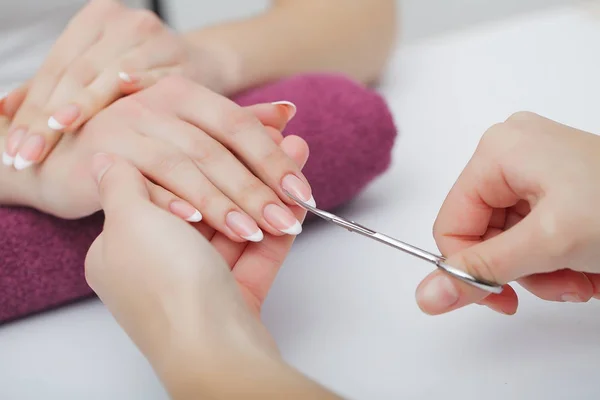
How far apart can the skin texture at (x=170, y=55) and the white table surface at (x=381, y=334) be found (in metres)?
0.19

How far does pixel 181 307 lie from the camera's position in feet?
1.34

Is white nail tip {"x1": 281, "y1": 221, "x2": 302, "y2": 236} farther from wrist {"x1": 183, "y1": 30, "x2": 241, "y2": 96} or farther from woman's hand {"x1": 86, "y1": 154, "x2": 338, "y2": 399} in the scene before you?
wrist {"x1": 183, "y1": 30, "x2": 241, "y2": 96}

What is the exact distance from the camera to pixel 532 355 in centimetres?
51

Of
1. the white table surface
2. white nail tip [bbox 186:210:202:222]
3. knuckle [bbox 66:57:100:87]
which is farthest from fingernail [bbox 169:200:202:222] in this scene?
knuckle [bbox 66:57:100:87]

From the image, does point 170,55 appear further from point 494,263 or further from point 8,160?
point 494,263

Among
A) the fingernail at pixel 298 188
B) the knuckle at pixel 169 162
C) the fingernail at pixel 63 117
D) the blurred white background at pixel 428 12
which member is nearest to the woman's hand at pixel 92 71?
the fingernail at pixel 63 117

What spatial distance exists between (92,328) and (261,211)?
184 millimetres

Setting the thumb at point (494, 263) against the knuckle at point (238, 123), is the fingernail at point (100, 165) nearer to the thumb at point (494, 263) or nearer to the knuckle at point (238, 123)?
the knuckle at point (238, 123)

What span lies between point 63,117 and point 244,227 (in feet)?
0.74

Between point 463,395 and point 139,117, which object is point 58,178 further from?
point 463,395

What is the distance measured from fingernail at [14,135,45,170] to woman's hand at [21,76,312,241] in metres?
0.02

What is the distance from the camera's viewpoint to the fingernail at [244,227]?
0.52 metres

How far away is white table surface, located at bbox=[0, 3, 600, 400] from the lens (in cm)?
49

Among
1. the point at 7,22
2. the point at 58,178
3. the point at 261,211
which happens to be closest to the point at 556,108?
the point at 261,211
